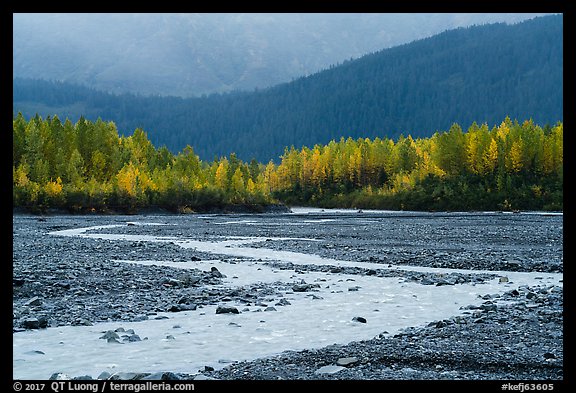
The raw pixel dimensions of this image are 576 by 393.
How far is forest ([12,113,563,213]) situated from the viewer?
92.3 metres

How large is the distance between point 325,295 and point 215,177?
10284cm

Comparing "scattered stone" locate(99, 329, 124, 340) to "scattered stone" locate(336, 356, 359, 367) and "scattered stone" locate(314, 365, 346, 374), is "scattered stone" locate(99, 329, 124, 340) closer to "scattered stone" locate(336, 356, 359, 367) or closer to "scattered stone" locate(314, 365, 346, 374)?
"scattered stone" locate(314, 365, 346, 374)

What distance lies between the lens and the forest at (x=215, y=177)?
9231 centimetres

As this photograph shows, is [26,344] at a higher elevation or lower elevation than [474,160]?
lower

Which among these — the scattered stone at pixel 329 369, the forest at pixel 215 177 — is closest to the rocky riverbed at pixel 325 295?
the scattered stone at pixel 329 369

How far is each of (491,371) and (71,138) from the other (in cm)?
11620

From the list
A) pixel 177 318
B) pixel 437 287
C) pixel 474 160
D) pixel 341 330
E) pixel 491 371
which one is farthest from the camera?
pixel 474 160

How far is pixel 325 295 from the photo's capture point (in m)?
16.8

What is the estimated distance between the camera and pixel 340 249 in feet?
104

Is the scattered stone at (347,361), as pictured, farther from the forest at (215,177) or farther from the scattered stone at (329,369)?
the forest at (215,177)

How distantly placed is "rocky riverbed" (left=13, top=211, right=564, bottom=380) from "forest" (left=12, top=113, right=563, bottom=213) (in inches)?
2322

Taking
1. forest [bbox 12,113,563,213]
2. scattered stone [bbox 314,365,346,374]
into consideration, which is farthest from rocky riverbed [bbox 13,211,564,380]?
forest [bbox 12,113,563,213]

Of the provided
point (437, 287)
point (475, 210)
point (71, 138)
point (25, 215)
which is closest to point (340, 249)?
point (437, 287)

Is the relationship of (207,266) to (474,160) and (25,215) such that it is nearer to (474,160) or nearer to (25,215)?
(25,215)
